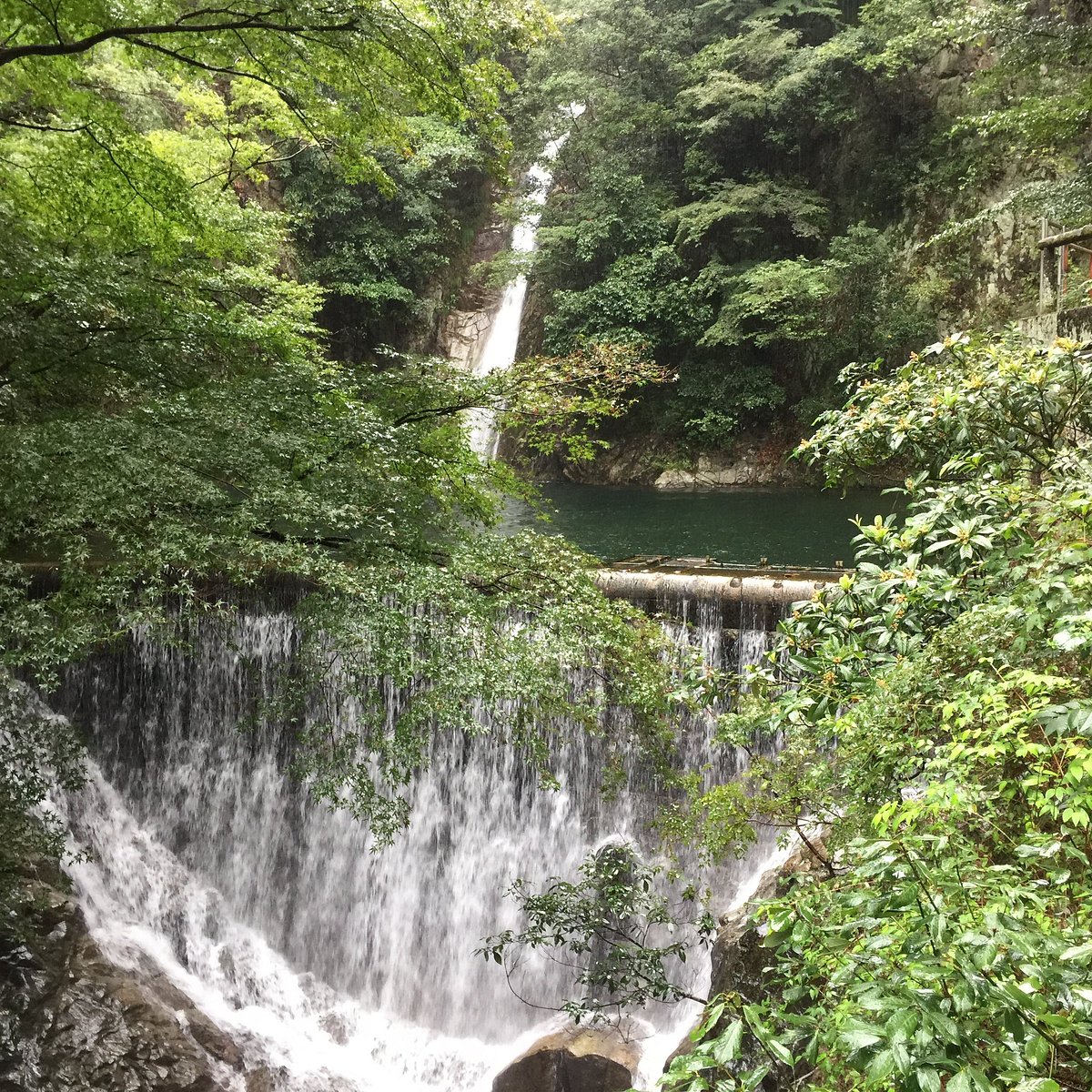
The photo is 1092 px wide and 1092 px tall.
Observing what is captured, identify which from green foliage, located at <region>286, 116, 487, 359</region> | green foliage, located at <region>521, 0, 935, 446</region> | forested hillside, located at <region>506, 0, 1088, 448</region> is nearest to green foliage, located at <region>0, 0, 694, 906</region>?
forested hillside, located at <region>506, 0, 1088, 448</region>

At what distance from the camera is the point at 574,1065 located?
564 centimetres

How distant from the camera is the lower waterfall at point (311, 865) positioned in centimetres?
664

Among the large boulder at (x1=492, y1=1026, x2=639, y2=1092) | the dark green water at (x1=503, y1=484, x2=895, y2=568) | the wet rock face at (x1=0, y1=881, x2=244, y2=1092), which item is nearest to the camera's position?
the wet rock face at (x1=0, y1=881, x2=244, y2=1092)

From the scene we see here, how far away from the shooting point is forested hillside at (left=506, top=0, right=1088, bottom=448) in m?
15.2

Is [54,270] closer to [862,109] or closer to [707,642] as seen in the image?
[707,642]

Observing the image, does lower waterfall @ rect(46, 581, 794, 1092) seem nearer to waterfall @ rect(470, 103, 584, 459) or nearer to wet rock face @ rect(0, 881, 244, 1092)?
wet rock face @ rect(0, 881, 244, 1092)

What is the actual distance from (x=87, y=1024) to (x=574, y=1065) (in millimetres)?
3622

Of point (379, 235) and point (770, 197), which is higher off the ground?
point (379, 235)

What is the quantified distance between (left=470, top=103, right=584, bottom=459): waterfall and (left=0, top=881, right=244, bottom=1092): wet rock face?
14.6m

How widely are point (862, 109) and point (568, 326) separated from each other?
8097 mm

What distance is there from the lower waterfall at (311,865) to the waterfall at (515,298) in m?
12.2

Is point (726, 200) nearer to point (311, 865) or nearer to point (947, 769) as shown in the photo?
point (311, 865)

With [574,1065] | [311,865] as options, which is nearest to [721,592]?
[574,1065]

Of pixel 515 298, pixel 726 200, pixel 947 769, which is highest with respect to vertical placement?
pixel 726 200
